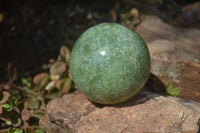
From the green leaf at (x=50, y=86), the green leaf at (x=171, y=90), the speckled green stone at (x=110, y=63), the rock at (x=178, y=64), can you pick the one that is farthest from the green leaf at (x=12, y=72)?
the green leaf at (x=171, y=90)

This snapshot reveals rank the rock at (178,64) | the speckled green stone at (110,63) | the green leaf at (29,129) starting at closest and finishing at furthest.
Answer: the speckled green stone at (110,63) → the green leaf at (29,129) → the rock at (178,64)

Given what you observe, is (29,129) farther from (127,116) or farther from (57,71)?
(127,116)

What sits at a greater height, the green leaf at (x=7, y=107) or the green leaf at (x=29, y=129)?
the green leaf at (x=7, y=107)

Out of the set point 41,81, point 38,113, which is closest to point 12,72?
point 41,81

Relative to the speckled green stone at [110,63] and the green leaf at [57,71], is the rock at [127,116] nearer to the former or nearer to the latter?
the speckled green stone at [110,63]

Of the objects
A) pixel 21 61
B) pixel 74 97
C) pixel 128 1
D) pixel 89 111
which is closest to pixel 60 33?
pixel 21 61

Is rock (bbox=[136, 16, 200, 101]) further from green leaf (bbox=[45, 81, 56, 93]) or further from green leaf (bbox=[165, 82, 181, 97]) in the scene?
green leaf (bbox=[45, 81, 56, 93])

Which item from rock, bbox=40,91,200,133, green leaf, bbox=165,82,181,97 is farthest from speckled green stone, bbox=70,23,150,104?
green leaf, bbox=165,82,181,97

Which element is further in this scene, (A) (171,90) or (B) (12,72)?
(B) (12,72)
